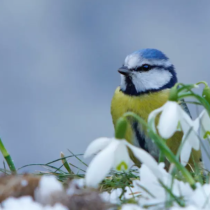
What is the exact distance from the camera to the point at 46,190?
1380 millimetres

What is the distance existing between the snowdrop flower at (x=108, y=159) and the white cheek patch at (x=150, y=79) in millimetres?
1845

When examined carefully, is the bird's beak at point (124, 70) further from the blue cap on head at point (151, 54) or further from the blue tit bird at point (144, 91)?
the blue cap on head at point (151, 54)

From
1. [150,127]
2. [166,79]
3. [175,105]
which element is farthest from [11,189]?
[166,79]

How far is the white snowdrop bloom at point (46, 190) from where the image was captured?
137cm

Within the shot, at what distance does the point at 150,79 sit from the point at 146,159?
196 cm

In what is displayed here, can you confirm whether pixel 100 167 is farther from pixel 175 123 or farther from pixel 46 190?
pixel 175 123

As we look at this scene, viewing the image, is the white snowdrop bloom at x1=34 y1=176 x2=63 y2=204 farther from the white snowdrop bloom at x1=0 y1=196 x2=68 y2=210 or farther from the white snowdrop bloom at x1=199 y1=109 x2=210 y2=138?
the white snowdrop bloom at x1=199 y1=109 x2=210 y2=138

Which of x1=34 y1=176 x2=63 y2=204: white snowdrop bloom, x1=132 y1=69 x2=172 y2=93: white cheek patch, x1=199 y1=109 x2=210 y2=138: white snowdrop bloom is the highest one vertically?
x1=199 y1=109 x2=210 y2=138: white snowdrop bloom

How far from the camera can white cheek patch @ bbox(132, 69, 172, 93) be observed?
3279 millimetres

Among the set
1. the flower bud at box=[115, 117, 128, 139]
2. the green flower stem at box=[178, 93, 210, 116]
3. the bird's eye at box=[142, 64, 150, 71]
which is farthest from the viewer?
the bird's eye at box=[142, 64, 150, 71]

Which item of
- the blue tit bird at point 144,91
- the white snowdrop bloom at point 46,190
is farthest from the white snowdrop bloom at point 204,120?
the blue tit bird at point 144,91

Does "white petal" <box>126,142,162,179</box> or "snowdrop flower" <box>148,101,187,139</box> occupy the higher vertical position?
"snowdrop flower" <box>148,101,187,139</box>

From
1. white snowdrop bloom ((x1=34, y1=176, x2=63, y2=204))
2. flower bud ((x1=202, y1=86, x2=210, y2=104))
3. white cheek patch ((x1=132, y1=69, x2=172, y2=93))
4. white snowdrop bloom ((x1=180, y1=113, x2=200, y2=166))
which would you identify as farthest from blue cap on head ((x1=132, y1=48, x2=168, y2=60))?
white snowdrop bloom ((x1=34, y1=176, x2=63, y2=204))

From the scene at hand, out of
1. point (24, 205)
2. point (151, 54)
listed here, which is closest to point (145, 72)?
point (151, 54)
